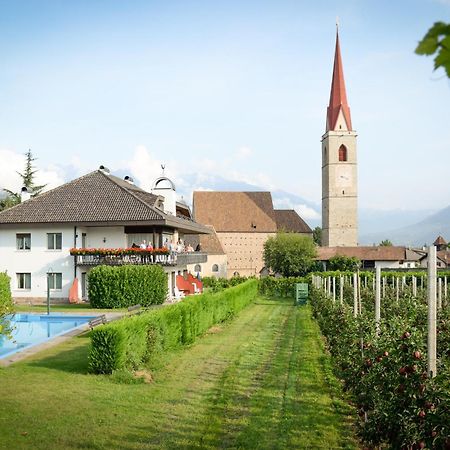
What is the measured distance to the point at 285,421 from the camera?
916 cm

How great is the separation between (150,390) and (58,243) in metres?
23.8

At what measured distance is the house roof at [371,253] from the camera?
2938 inches

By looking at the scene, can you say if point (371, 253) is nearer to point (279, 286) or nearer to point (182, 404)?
point (279, 286)

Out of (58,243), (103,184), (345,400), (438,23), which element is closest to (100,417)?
(345,400)

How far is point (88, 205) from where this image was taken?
3428 centimetres

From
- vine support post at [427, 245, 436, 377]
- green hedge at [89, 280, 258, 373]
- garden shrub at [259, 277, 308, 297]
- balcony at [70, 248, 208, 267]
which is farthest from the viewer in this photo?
garden shrub at [259, 277, 308, 297]

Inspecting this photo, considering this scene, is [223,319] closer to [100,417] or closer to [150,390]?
[150,390]

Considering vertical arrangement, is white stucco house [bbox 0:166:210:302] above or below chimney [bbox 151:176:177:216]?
below

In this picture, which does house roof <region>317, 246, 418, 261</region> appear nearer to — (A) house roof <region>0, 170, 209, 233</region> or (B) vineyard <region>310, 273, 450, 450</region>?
(A) house roof <region>0, 170, 209, 233</region>

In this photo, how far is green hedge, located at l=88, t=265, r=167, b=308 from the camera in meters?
28.7

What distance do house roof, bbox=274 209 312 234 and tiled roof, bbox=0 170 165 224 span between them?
47.5 m

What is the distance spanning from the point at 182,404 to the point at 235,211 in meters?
70.9

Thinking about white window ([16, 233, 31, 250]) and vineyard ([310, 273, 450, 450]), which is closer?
vineyard ([310, 273, 450, 450])

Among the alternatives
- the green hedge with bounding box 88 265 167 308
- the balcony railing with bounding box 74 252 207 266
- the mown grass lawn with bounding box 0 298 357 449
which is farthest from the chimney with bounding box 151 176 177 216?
the mown grass lawn with bounding box 0 298 357 449
